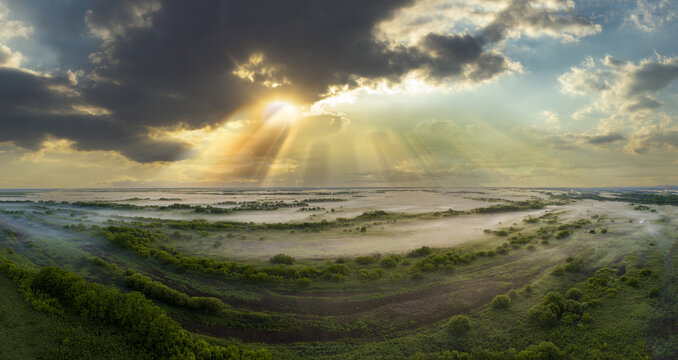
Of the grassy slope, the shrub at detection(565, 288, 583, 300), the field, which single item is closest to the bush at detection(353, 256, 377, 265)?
the field

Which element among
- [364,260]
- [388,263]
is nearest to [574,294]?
[388,263]

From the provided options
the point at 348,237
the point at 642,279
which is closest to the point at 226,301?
the point at 348,237

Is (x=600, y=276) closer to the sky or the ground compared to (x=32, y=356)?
closer to the ground

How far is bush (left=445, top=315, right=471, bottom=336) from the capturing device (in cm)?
1839

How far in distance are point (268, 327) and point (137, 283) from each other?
556 inches

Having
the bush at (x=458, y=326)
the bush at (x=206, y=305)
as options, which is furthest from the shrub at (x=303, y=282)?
the bush at (x=458, y=326)

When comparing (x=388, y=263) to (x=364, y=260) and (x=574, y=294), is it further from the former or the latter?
(x=574, y=294)

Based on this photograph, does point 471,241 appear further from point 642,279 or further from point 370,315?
point 370,315

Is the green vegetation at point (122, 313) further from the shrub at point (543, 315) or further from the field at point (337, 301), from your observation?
the shrub at point (543, 315)

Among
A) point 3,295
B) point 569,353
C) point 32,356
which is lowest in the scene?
point 569,353

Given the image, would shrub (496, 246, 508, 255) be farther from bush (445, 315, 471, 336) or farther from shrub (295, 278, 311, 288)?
shrub (295, 278, 311, 288)

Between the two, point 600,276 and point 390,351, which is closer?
point 390,351

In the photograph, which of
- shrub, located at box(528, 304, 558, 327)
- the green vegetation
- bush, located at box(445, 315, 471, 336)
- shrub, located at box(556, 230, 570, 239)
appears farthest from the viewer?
shrub, located at box(556, 230, 570, 239)

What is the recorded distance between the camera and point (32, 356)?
40.1 ft
